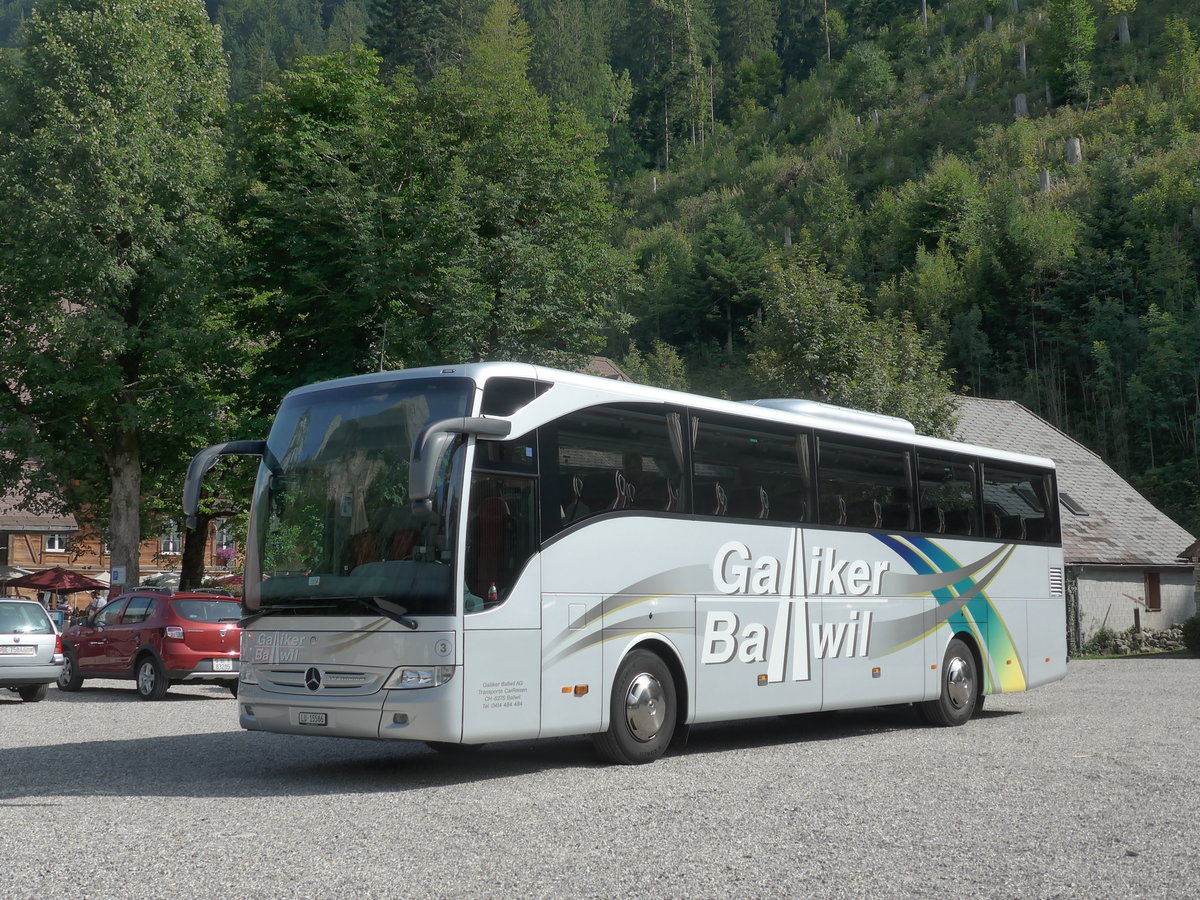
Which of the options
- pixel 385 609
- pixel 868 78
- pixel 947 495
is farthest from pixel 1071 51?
pixel 385 609

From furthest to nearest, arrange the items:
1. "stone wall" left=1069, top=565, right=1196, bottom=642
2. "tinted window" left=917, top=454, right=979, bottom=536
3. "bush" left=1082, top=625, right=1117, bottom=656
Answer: "stone wall" left=1069, top=565, right=1196, bottom=642 < "bush" left=1082, top=625, right=1117, bottom=656 < "tinted window" left=917, top=454, right=979, bottom=536

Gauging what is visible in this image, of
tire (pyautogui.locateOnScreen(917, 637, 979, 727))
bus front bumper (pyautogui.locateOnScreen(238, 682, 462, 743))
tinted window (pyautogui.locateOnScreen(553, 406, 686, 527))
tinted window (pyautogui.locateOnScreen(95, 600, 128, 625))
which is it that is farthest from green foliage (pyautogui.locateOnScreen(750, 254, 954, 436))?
bus front bumper (pyautogui.locateOnScreen(238, 682, 462, 743))

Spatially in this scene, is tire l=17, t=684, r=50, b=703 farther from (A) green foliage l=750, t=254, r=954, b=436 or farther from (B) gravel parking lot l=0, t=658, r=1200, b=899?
(A) green foliage l=750, t=254, r=954, b=436

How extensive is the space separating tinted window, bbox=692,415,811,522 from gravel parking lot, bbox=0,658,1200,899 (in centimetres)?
Answer: 237

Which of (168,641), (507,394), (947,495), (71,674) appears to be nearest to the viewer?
(507,394)

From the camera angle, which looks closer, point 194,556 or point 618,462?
point 618,462

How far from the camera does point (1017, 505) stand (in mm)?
17203

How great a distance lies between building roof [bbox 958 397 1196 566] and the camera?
39688 mm

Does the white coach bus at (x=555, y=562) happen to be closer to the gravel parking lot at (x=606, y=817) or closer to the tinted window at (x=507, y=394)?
the tinted window at (x=507, y=394)

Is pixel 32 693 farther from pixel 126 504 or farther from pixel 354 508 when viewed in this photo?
pixel 354 508

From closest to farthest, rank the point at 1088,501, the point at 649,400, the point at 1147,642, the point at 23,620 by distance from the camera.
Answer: the point at 649,400
the point at 23,620
the point at 1147,642
the point at 1088,501

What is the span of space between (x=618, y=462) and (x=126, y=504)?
2236 centimetres

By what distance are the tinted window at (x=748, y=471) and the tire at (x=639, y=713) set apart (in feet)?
5.26

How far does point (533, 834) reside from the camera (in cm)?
782
